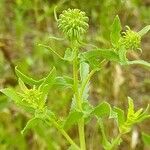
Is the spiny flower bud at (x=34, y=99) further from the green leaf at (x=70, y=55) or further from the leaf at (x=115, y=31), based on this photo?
the leaf at (x=115, y=31)

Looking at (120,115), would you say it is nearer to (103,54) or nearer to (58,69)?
(103,54)

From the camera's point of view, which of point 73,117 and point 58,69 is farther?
point 58,69

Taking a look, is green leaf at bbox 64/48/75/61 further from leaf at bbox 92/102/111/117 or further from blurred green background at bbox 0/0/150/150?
blurred green background at bbox 0/0/150/150

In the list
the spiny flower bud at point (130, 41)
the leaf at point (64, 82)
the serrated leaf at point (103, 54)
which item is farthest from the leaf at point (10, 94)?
the spiny flower bud at point (130, 41)

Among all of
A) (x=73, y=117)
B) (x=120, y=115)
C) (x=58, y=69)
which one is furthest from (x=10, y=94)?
(x=58, y=69)

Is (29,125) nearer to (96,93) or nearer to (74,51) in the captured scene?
(74,51)

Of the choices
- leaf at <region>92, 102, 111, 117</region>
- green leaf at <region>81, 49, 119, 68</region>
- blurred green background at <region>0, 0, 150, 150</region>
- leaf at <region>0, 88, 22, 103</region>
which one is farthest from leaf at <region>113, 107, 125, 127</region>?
blurred green background at <region>0, 0, 150, 150</region>
